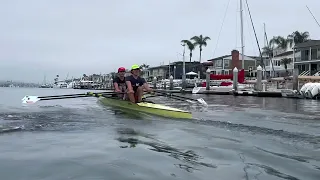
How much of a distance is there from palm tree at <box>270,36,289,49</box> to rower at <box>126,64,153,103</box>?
76.7m

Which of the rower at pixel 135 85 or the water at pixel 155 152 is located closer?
the water at pixel 155 152

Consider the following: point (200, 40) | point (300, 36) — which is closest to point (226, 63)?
point (200, 40)

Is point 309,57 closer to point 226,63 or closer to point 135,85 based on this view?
point 226,63

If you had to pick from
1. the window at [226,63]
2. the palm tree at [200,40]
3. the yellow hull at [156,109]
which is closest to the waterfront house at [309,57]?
the window at [226,63]

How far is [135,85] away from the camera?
12.3 metres

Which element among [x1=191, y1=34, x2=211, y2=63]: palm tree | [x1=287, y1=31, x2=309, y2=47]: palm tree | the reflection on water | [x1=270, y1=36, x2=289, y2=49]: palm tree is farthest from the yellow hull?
[x1=270, y1=36, x2=289, y2=49]: palm tree

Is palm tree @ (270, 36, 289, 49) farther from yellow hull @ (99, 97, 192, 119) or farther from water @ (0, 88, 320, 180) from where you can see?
water @ (0, 88, 320, 180)

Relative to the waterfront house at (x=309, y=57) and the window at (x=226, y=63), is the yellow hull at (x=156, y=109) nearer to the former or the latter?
the waterfront house at (x=309, y=57)

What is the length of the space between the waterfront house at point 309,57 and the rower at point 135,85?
4401cm

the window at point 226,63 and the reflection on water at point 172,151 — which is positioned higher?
the window at point 226,63

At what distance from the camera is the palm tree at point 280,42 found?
81.6 m

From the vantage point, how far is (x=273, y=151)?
582cm

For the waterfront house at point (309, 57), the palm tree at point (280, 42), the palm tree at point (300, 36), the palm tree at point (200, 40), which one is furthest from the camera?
the palm tree at point (200, 40)

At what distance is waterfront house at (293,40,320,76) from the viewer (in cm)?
5206
